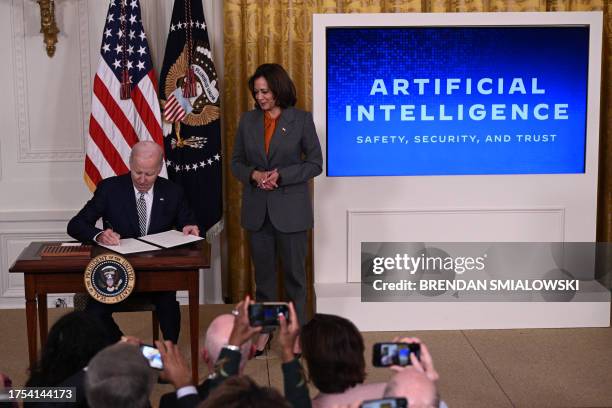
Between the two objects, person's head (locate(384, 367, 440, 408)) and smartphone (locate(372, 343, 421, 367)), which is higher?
smartphone (locate(372, 343, 421, 367))

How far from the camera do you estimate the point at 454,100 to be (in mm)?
5520

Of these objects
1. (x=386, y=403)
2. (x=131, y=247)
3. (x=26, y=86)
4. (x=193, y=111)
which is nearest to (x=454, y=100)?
(x=193, y=111)

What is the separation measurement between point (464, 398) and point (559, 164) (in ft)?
6.03

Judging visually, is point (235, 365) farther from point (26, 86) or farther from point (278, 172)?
point (26, 86)

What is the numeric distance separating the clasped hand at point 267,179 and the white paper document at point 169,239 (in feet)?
1.96

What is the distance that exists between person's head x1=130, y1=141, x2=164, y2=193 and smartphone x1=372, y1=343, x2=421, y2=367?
227 centimetres

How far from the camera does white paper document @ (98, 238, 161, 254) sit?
169 inches

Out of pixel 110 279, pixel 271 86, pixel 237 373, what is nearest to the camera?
pixel 237 373

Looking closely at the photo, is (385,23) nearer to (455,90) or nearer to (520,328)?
(455,90)

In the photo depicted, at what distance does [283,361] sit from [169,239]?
2054 mm

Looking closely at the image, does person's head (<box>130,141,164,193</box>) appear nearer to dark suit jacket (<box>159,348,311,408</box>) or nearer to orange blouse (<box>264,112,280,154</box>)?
orange blouse (<box>264,112,280,154</box>)

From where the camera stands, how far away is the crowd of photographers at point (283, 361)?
2422mm

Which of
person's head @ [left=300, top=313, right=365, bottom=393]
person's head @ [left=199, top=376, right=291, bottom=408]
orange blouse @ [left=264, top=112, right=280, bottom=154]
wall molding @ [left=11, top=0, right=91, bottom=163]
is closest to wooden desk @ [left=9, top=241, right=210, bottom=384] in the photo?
orange blouse @ [left=264, top=112, right=280, bottom=154]

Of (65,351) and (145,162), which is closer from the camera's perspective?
(65,351)
